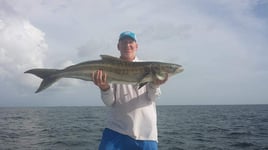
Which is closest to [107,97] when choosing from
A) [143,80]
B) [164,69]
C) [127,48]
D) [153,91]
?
[143,80]

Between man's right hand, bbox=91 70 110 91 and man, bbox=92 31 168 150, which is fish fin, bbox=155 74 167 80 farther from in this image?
man's right hand, bbox=91 70 110 91

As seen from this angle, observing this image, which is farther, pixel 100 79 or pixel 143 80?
pixel 143 80

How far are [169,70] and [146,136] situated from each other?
1.53 meters

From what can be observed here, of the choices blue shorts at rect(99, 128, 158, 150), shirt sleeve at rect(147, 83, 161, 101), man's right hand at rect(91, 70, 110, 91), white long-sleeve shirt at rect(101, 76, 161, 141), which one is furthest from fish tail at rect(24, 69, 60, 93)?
shirt sleeve at rect(147, 83, 161, 101)

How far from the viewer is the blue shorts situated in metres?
6.54

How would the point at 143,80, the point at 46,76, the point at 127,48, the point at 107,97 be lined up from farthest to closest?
the point at 46,76 → the point at 127,48 → the point at 143,80 → the point at 107,97

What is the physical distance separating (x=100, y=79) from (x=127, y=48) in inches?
34.8

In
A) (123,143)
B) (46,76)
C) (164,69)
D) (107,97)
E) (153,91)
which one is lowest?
(123,143)

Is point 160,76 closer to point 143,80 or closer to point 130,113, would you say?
point 143,80

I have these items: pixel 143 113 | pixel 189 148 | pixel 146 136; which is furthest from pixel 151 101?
pixel 189 148

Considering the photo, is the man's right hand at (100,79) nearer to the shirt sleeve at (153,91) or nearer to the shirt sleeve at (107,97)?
the shirt sleeve at (107,97)

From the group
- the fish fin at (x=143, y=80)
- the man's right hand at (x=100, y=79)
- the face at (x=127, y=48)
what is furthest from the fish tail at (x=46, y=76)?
the fish fin at (x=143, y=80)

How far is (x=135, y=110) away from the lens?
6559 millimetres

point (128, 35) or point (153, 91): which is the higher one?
point (128, 35)
